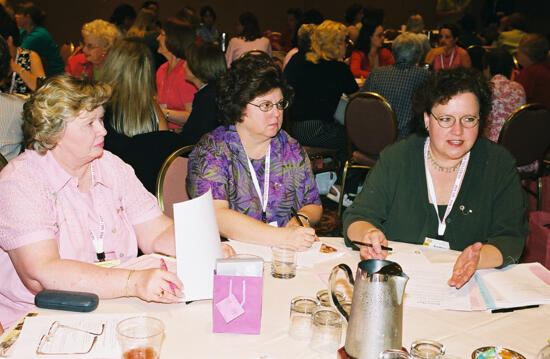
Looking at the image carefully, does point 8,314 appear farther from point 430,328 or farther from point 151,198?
point 430,328

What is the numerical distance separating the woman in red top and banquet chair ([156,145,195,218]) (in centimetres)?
550

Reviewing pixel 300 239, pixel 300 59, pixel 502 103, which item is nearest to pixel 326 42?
pixel 300 59

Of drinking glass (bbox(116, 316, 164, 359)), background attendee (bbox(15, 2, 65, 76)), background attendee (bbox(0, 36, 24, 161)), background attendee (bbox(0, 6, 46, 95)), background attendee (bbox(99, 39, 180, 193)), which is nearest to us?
drinking glass (bbox(116, 316, 164, 359))

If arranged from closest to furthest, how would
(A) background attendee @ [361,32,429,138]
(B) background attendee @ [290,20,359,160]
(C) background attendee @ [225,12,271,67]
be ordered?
(A) background attendee @ [361,32,429,138] < (B) background attendee @ [290,20,359,160] < (C) background attendee @ [225,12,271,67]

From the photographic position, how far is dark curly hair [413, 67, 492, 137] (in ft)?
7.64

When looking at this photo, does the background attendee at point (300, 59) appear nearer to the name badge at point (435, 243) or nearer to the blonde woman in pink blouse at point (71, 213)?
the name badge at point (435, 243)

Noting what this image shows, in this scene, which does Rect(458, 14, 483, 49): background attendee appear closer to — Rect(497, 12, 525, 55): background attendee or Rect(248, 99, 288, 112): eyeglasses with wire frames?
Rect(497, 12, 525, 55): background attendee

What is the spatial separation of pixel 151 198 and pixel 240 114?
619 millimetres

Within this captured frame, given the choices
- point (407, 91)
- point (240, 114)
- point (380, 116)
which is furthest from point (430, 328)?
point (407, 91)

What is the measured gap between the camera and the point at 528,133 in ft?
14.8

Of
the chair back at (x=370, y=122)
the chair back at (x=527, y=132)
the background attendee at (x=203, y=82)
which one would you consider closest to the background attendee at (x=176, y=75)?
the background attendee at (x=203, y=82)

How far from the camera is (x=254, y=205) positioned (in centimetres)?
257

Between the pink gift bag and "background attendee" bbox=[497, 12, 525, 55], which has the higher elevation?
"background attendee" bbox=[497, 12, 525, 55]

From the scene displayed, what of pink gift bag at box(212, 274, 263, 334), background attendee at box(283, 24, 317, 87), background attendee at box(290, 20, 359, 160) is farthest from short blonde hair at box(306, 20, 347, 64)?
pink gift bag at box(212, 274, 263, 334)
